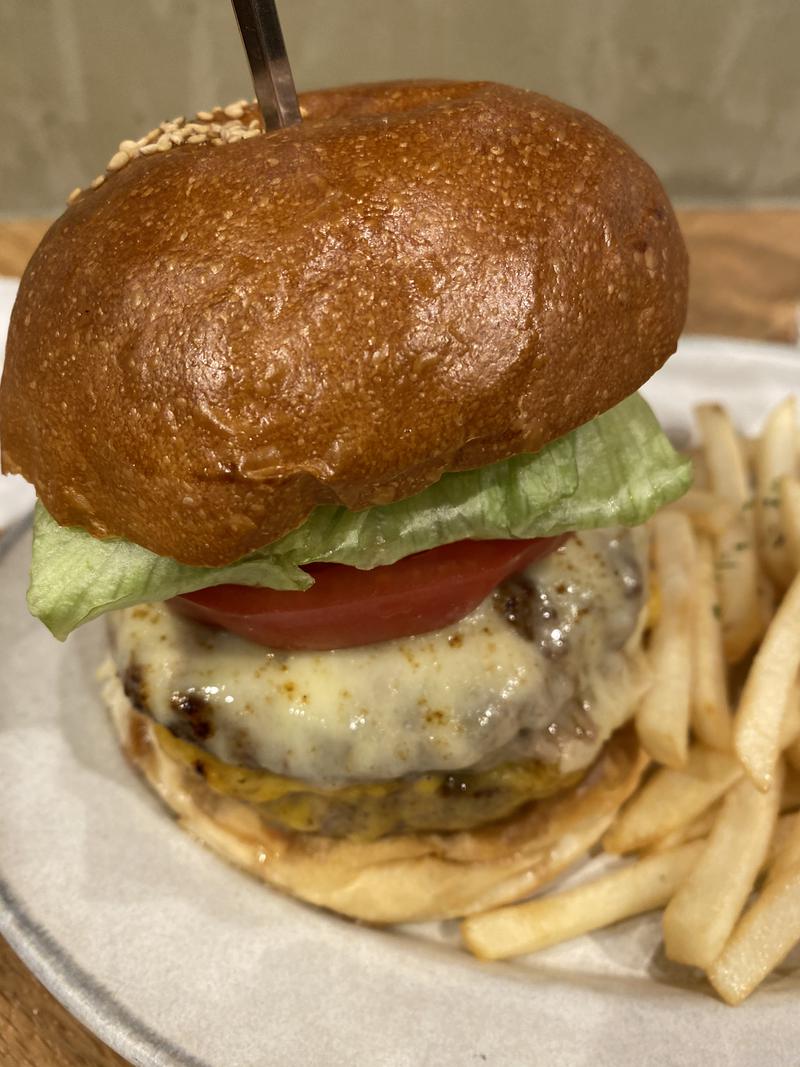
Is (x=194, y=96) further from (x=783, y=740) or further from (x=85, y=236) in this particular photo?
(x=783, y=740)

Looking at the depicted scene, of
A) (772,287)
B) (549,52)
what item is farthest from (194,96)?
(772,287)

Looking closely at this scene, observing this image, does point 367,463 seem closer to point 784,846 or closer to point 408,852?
point 408,852

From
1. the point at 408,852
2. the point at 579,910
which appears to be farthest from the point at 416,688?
the point at 579,910

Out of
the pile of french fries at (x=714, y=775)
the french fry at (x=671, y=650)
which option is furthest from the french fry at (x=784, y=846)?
the french fry at (x=671, y=650)

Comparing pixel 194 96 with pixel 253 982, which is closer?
pixel 253 982

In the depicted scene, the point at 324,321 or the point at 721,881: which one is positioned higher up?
the point at 324,321

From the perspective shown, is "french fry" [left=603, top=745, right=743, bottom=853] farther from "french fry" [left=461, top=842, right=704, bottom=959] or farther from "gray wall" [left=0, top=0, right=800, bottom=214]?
"gray wall" [left=0, top=0, right=800, bottom=214]
